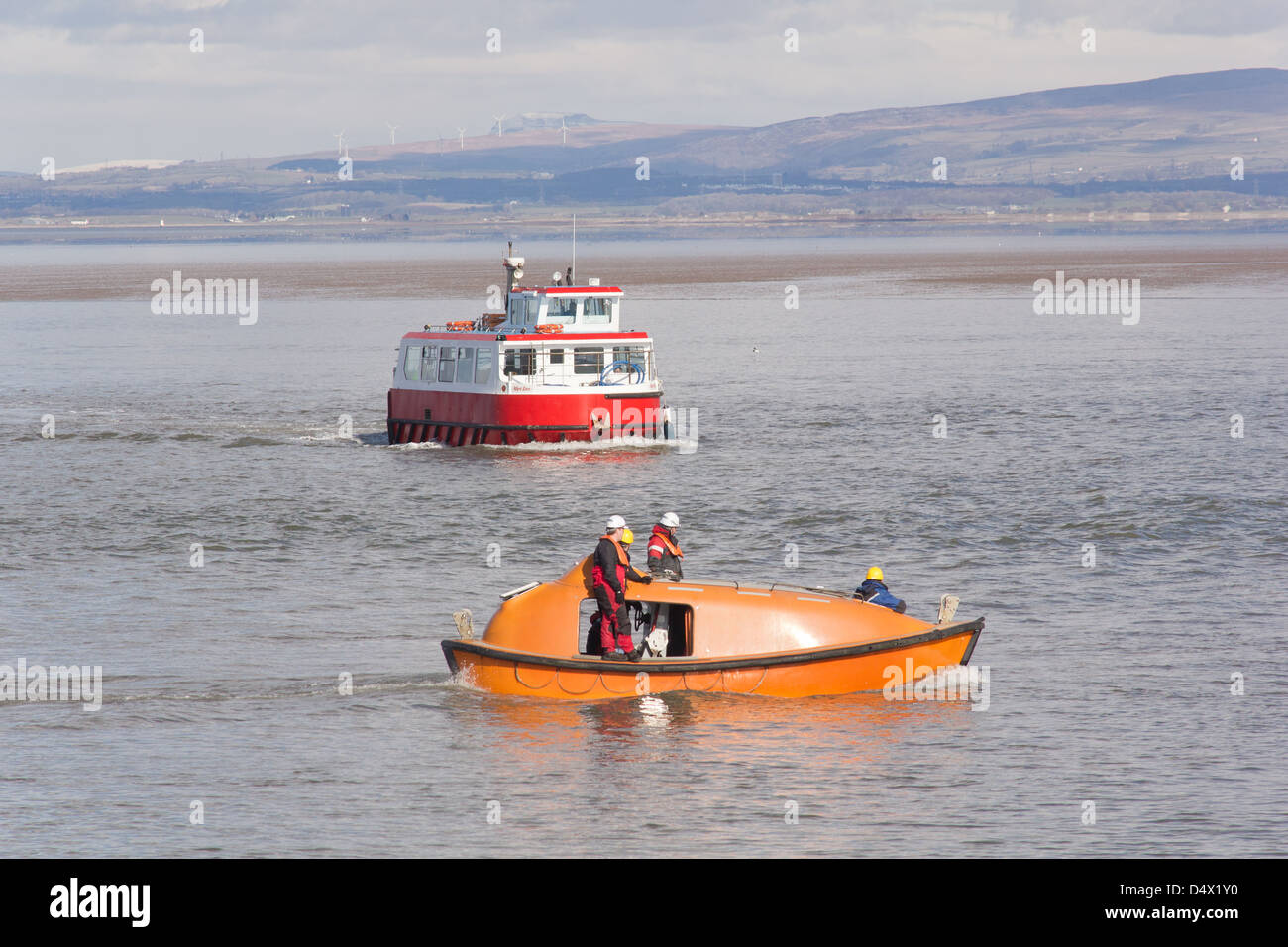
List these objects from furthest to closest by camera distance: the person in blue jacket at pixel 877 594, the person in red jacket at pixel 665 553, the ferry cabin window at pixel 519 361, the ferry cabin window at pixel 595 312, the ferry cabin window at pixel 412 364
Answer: the ferry cabin window at pixel 412 364 < the ferry cabin window at pixel 595 312 < the ferry cabin window at pixel 519 361 < the person in blue jacket at pixel 877 594 < the person in red jacket at pixel 665 553

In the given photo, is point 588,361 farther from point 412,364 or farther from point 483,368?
point 412,364

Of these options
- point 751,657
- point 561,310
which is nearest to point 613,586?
point 751,657

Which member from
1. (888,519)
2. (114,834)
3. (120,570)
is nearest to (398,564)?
(120,570)

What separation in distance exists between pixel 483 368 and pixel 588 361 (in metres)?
3.61

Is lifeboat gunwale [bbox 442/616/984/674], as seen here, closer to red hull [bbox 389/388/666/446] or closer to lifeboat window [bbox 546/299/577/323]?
red hull [bbox 389/388/666/446]

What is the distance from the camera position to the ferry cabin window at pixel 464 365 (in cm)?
5434

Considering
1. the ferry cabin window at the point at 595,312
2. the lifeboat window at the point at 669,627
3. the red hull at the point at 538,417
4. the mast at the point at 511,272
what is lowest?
the lifeboat window at the point at 669,627

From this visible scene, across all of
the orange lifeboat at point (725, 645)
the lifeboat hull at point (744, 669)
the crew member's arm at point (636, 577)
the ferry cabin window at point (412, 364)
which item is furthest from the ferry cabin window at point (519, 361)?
the crew member's arm at point (636, 577)

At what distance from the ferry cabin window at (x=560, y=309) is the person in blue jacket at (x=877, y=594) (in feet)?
104

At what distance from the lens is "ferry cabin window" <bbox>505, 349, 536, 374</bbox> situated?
5275cm

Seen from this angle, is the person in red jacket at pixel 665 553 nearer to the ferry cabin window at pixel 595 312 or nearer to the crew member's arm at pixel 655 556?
the crew member's arm at pixel 655 556

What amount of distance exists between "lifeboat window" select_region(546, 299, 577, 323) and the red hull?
3.34 meters

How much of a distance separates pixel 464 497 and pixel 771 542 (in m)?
11.4

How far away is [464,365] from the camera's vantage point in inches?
2159
